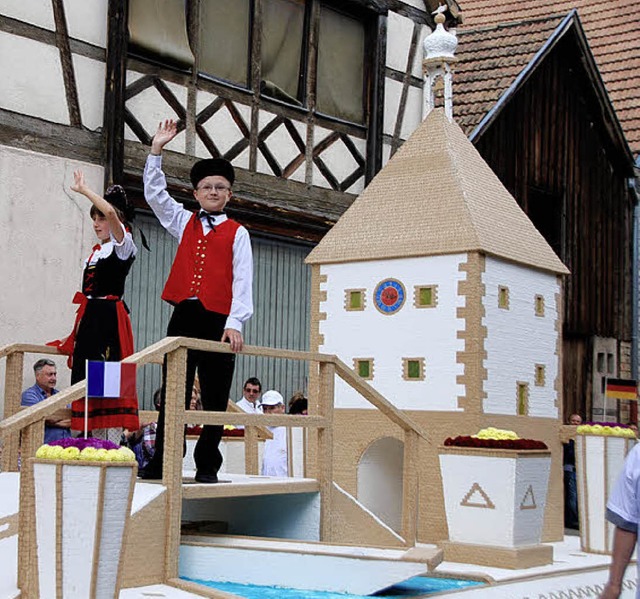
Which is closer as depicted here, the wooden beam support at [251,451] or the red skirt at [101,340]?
the red skirt at [101,340]

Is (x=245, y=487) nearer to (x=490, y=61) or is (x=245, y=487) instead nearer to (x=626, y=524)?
(x=626, y=524)

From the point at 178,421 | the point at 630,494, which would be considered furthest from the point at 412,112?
the point at 630,494

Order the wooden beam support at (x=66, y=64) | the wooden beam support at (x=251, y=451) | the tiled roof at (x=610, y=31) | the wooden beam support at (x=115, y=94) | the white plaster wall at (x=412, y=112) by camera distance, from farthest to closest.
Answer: the tiled roof at (x=610, y=31) → the white plaster wall at (x=412, y=112) → the wooden beam support at (x=115, y=94) → the wooden beam support at (x=66, y=64) → the wooden beam support at (x=251, y=451)

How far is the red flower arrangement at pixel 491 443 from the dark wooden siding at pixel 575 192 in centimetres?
919

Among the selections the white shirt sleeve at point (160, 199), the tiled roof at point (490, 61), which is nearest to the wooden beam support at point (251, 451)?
the white shirt sleeve at point (160, 199)

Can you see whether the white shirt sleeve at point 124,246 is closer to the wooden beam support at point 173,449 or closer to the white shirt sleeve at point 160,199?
the white shirt sleeve at point 160,199

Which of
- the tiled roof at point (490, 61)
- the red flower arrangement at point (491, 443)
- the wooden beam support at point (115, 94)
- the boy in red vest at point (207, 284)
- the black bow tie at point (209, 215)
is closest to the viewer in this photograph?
the boy in red vest at point (207, 284)

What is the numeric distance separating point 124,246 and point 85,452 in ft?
6.28

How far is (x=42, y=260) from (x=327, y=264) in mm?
2536

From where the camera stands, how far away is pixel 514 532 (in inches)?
314

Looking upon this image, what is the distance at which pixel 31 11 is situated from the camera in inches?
424

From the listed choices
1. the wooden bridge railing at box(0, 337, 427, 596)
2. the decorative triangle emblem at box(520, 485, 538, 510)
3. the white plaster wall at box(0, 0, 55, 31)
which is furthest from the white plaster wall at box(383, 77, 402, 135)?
the decorative triangle emblem at box(520, 485, 538, 510)

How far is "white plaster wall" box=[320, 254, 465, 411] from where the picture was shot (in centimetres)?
926

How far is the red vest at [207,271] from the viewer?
7.00 metres
